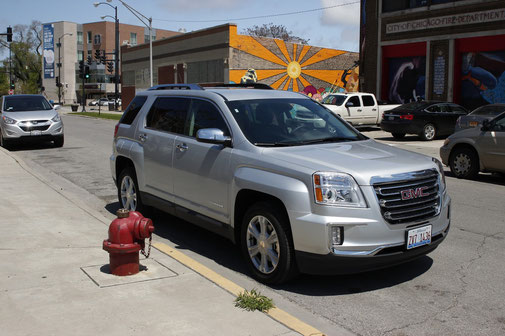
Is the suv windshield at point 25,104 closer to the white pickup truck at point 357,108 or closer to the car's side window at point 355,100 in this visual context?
the white pickup truck at point 357,108

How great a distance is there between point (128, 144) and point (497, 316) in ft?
16.6

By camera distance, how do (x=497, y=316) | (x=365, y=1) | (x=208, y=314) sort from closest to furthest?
(x=208, y=314), (x=497, y=316), (x=365, y=1)

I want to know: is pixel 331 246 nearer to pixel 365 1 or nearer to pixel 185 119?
pixel 185 119

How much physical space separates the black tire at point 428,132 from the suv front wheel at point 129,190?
16.5 m

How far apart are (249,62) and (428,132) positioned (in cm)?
2240

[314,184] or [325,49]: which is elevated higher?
[325,49]

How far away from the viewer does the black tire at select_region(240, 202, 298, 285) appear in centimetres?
491

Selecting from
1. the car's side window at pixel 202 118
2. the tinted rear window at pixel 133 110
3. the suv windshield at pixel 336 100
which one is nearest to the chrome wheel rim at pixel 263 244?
the car's side window at pixel 202 118

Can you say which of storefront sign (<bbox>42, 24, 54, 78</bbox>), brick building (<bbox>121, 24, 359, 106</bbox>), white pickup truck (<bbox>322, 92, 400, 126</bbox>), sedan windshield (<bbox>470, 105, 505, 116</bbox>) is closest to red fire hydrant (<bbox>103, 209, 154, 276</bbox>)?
sedan windshield (<bbox>470, 105, 505, 116</bbox>)

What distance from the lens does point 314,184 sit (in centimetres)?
470

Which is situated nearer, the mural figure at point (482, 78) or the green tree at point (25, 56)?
the mural figure at point (482, 78)

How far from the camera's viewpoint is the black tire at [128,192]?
24.7 ft

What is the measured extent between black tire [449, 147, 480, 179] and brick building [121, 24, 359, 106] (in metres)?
30.2

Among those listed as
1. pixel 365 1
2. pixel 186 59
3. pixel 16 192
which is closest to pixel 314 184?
pixel 16 192
